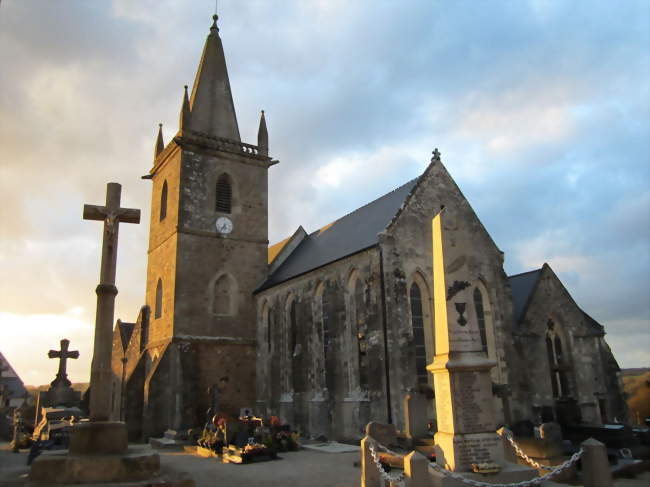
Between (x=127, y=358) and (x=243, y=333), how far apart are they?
9.12 meters

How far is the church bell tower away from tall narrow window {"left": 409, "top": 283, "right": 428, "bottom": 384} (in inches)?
406

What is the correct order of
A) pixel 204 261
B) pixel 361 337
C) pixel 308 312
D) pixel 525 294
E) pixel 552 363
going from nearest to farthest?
pixel 361 337
pixel 552 363
pixel 308 312
pixel 525 294
pixel 204 261

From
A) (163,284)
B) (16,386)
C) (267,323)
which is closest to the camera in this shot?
(267,323)

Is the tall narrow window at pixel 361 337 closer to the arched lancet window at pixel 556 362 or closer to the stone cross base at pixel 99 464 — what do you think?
the arched lancet window at pixel 556 362

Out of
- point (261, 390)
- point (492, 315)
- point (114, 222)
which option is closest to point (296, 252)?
point (261, 390)

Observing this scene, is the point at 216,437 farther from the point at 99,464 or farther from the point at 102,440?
the point at 99,464

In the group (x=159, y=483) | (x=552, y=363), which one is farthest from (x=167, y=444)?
(x=552, y=363)

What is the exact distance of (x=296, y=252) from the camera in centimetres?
2912

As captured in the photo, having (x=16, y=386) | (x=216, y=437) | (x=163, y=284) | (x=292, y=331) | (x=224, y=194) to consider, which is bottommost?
(x=216, y=437)

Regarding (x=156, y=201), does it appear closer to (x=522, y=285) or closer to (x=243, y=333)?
(x=243, y=333)

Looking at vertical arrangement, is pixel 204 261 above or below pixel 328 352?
above

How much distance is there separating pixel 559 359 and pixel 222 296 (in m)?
16.7

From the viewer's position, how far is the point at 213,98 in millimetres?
30375

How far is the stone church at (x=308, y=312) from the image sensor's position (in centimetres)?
1952
